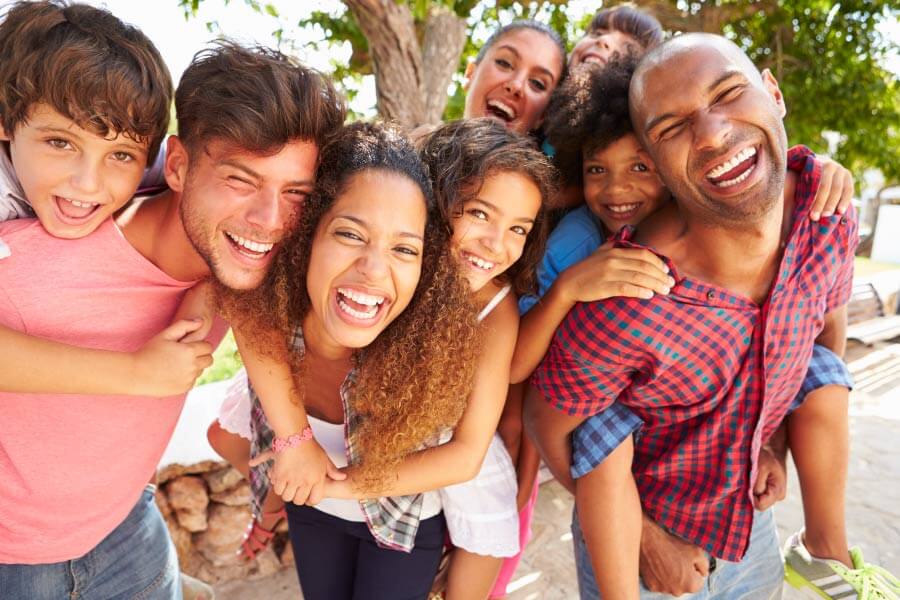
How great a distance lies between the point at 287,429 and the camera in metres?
1.77

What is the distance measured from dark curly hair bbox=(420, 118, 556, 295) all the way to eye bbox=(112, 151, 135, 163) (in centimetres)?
84

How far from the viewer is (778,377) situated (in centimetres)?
177

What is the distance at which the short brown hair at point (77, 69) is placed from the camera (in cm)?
151

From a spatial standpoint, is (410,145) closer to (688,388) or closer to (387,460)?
(387,460)

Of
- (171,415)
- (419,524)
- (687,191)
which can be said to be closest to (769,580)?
(419,524)

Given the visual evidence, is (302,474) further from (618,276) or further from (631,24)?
(631,24)

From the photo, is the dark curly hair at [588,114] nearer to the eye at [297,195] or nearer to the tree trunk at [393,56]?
the eye at [297,195]

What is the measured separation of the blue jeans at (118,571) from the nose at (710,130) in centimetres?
196

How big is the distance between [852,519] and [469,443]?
392cm

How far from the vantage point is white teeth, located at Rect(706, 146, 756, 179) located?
167cm

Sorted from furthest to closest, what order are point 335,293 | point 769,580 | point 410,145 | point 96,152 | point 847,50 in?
point 847,50
point 769,580
point 410,145
point 335,293
point 96,152

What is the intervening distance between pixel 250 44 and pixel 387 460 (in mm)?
1201

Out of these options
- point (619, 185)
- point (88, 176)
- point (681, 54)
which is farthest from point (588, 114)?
point (88, 176)

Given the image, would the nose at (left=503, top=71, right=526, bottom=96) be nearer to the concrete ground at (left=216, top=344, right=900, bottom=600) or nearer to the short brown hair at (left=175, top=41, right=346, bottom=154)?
the short brown hair at (left=175, top=41, right=346, bottom=154)
